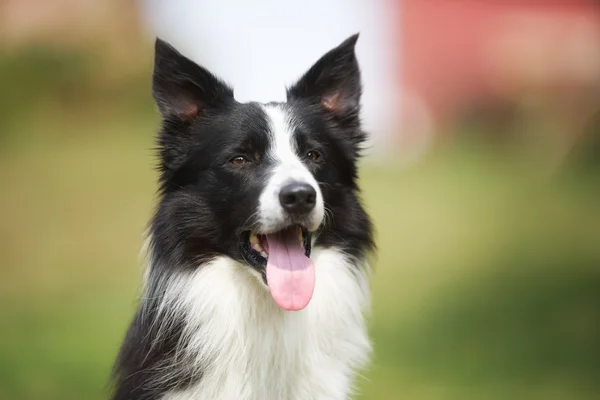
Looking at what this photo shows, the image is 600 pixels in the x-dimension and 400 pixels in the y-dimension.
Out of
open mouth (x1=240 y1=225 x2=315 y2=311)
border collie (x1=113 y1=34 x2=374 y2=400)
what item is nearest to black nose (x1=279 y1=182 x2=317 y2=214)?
border collie (x1=113 y1=34 x2=374 y2=400)

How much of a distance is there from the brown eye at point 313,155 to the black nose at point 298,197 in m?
0.45

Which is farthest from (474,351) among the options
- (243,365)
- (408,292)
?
(243,365)

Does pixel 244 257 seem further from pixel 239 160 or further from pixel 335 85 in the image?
pixel 335 85

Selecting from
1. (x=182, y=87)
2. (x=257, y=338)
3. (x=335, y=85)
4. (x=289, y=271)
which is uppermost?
(x=182, y=87)

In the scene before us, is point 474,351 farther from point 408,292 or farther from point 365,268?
point 365,268

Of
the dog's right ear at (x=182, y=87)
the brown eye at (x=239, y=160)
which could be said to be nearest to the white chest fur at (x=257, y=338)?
the brown eye at (x=239, y=160)

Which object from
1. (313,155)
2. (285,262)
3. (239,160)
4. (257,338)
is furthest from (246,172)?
(257,338)

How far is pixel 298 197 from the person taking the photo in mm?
3059

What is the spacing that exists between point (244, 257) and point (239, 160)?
18.5 inches

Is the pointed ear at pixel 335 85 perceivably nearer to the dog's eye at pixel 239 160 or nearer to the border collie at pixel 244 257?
the border collie at pixel 244 257

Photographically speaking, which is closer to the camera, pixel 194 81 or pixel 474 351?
pixel 194 81

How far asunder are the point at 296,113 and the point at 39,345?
4.42m

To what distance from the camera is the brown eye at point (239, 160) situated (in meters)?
3.41

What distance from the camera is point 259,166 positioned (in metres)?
3.36
